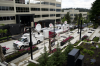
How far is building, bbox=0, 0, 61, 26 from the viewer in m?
33.5

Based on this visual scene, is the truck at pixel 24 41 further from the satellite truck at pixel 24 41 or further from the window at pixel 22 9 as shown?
the window at pixel 22 9

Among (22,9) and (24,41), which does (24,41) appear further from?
(22,9)

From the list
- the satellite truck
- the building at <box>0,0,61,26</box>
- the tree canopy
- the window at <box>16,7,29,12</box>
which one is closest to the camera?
the satellite truck

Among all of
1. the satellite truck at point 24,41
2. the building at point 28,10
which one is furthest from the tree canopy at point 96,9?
the satellite truck at point 24,41

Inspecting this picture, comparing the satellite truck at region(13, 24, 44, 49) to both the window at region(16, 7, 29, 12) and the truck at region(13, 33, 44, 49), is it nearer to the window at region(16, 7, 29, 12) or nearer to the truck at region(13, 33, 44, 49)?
the truck at region(13, 33, 44, 49)

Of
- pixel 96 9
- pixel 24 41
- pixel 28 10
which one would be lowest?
pixel 24 41

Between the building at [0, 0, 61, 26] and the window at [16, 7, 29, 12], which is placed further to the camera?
the window at [16, 7, 29, 12]

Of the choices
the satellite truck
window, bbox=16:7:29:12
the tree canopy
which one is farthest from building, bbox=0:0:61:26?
the tree canopy

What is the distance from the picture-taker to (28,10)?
4156cm

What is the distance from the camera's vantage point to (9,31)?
1081 inches

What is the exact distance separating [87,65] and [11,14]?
3294cm

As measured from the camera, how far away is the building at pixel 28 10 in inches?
1320

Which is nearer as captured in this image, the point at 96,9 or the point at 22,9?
the point at 22,9

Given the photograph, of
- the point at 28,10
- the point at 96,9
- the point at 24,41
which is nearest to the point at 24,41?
the point at 24,41
